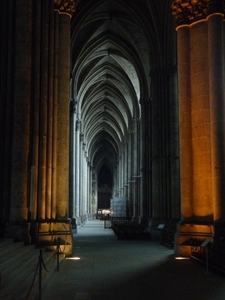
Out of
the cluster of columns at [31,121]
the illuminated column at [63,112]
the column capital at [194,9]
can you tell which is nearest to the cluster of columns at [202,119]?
the column capital at [194,9]

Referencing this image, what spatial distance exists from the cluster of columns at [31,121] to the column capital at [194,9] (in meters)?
4.97

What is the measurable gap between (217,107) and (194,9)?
4114 mm

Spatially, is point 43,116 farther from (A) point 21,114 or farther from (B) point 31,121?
(A) point 21,114

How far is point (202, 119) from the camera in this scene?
15.3m

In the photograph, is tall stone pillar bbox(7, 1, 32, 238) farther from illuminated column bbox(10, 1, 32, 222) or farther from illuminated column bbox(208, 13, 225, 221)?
illuminated column bbox(208, 13, 225, 221)

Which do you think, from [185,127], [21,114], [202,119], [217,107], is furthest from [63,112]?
[217,107]

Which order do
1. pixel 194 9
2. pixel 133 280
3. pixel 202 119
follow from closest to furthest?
pixel 133 280, pixel 202 119, pixel 194 9

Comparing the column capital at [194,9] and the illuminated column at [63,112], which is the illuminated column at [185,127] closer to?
the column capital at [194,9]

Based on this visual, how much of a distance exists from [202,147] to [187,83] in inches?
102

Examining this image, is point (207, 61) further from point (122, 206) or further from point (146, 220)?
point (122, 206)

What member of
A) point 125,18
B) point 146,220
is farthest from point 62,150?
point 125,18

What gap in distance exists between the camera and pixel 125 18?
98.6ft

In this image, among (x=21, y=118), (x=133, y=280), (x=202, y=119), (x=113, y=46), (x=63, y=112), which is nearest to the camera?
(x=133, y=280)

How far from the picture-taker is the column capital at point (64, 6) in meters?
16.9
